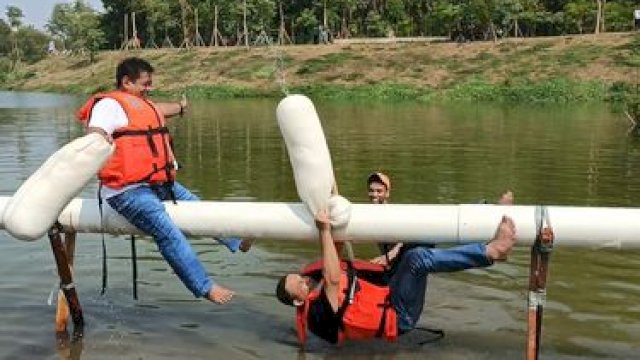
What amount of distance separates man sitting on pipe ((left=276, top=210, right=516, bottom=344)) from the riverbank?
4211cm

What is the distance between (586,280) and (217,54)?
249 ft

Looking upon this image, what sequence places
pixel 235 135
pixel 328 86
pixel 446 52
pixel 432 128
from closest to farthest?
1. pixel 235 135
2. pixel 432 128
3. pixel 328 86
4. pixel 446 52

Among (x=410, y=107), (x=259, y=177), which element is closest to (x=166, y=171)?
(x=259, y=177)

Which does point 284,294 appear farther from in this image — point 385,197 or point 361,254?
point 361,254

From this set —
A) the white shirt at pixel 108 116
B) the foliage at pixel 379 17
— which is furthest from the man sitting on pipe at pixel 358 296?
the foliage at pixel 379 17

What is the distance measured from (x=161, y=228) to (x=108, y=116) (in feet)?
3.35

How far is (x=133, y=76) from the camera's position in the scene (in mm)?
7164

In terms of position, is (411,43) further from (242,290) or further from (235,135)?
(242,290)

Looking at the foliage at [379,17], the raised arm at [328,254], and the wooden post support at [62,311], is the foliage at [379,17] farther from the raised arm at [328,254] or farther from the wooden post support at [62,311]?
the raised arm at [328,254]

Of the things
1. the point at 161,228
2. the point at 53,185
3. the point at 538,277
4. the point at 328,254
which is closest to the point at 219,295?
the point at 161,228

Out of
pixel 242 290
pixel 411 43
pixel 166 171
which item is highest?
pixel 411 43

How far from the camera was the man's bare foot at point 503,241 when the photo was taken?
250 inches

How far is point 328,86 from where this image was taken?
63.1m

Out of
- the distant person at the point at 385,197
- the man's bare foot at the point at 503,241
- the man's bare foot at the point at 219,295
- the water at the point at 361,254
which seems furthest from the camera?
the water at the point at 361,254
